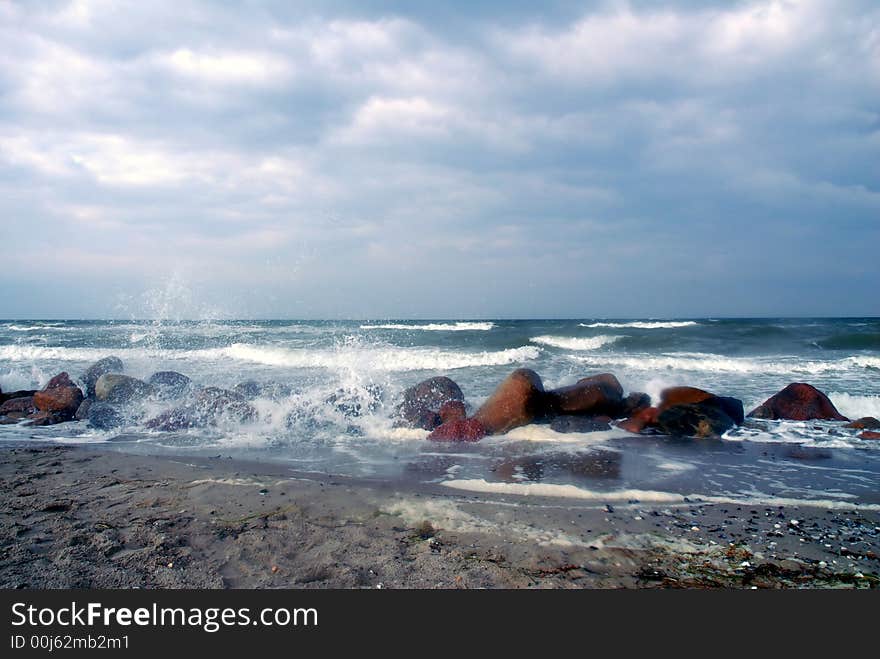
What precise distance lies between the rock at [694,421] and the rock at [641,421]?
12 cm

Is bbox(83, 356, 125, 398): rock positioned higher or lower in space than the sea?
higher

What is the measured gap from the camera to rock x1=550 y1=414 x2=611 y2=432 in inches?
327

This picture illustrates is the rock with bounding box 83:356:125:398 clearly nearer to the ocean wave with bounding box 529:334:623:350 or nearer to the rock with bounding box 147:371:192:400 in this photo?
the rock with bounding box 147:371:192:400

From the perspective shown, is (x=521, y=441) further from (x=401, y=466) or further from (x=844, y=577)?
(x=844, y=577)

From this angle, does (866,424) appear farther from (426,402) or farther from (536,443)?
(426,402)

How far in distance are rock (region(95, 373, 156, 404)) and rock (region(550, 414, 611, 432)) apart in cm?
822

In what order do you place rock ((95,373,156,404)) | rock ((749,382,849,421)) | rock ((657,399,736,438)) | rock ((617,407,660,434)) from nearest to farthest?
rock ((657,399,736,438)) → rock ((617,407,660,434)) → rock ((749,382,849,421)) → rock ((95,373,156,404))

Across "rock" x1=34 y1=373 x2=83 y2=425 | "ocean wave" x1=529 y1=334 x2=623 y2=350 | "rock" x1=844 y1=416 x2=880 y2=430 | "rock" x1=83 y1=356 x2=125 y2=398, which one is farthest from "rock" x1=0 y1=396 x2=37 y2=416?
"ocean wave" x1=529 y1=334 x2=623 y2=350

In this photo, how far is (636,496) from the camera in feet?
16.9

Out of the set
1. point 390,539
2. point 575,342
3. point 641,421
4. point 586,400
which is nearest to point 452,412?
point 586,400

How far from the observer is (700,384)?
13.1m

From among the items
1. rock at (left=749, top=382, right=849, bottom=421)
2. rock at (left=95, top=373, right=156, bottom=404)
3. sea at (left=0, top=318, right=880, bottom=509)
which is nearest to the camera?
sea at (left=0, top=318, right=880, bottom=509)

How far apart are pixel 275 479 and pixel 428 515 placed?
213 centimetres

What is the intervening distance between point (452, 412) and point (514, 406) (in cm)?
108
